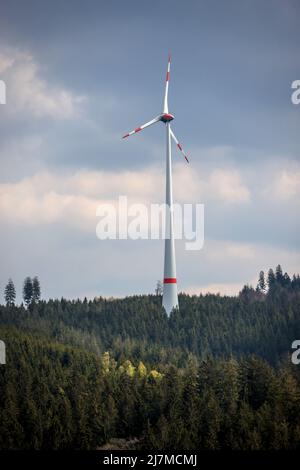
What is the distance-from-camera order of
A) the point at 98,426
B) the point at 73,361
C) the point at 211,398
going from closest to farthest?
the point at 211,398 < the point at 98,426 < the point at 73,361

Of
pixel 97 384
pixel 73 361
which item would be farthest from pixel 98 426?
pixel 73 361

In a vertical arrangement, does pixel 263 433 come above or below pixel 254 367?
below

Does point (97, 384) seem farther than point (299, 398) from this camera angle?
Yes

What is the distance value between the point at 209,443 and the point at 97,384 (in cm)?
4591

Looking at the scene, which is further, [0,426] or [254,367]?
[254,367]

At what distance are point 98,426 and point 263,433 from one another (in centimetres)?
3429

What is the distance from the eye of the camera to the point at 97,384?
16575 centimetres

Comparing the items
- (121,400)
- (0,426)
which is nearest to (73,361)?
(121,400)

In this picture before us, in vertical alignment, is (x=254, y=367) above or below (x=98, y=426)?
above

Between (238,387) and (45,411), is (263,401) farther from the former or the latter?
(45,411)

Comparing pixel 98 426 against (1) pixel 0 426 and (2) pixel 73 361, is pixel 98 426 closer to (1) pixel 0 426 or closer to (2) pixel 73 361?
(1) pixel 0 426
